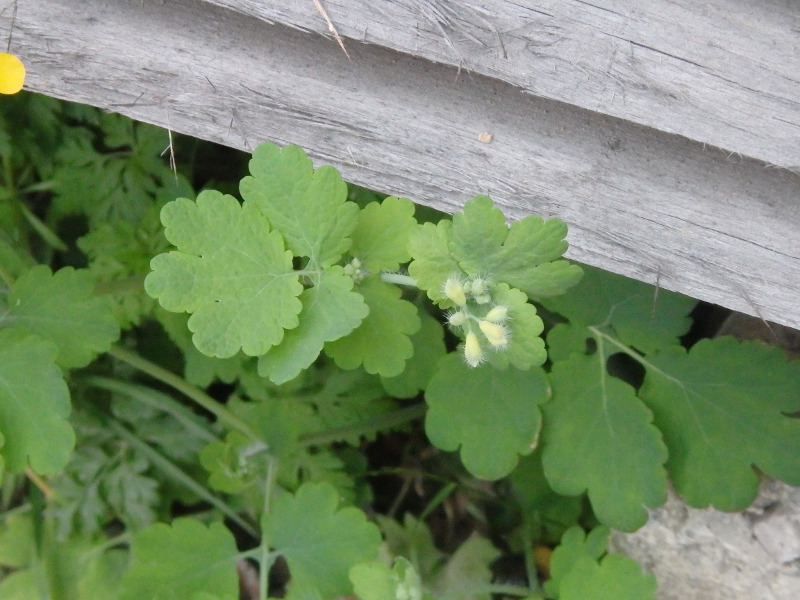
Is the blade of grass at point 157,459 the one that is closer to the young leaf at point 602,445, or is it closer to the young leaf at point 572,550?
the young leaf at point 572,550

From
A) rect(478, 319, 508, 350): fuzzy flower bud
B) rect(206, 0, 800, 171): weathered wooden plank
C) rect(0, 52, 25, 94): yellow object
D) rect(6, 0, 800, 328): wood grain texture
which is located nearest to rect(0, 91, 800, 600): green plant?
rect(478, 319, 508, 350): fuzzy flower bud

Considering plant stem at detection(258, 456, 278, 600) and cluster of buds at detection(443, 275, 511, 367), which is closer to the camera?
cluster of buds at detection(443, 275, 511, 367)

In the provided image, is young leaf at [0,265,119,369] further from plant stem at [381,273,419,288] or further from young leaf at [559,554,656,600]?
young leaf at [559,554,656,600]

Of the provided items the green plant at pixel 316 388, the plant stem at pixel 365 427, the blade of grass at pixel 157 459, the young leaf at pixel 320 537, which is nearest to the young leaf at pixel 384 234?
the green plant at pixel 316 388

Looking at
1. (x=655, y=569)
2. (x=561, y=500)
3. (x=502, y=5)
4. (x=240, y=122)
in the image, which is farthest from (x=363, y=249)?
(x=655, y=569)

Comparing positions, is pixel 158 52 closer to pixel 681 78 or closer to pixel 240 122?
pixel 240 122

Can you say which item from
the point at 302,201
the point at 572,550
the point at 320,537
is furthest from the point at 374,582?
the point at 302,201

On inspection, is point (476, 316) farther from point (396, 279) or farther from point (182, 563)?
point (182, 563)
